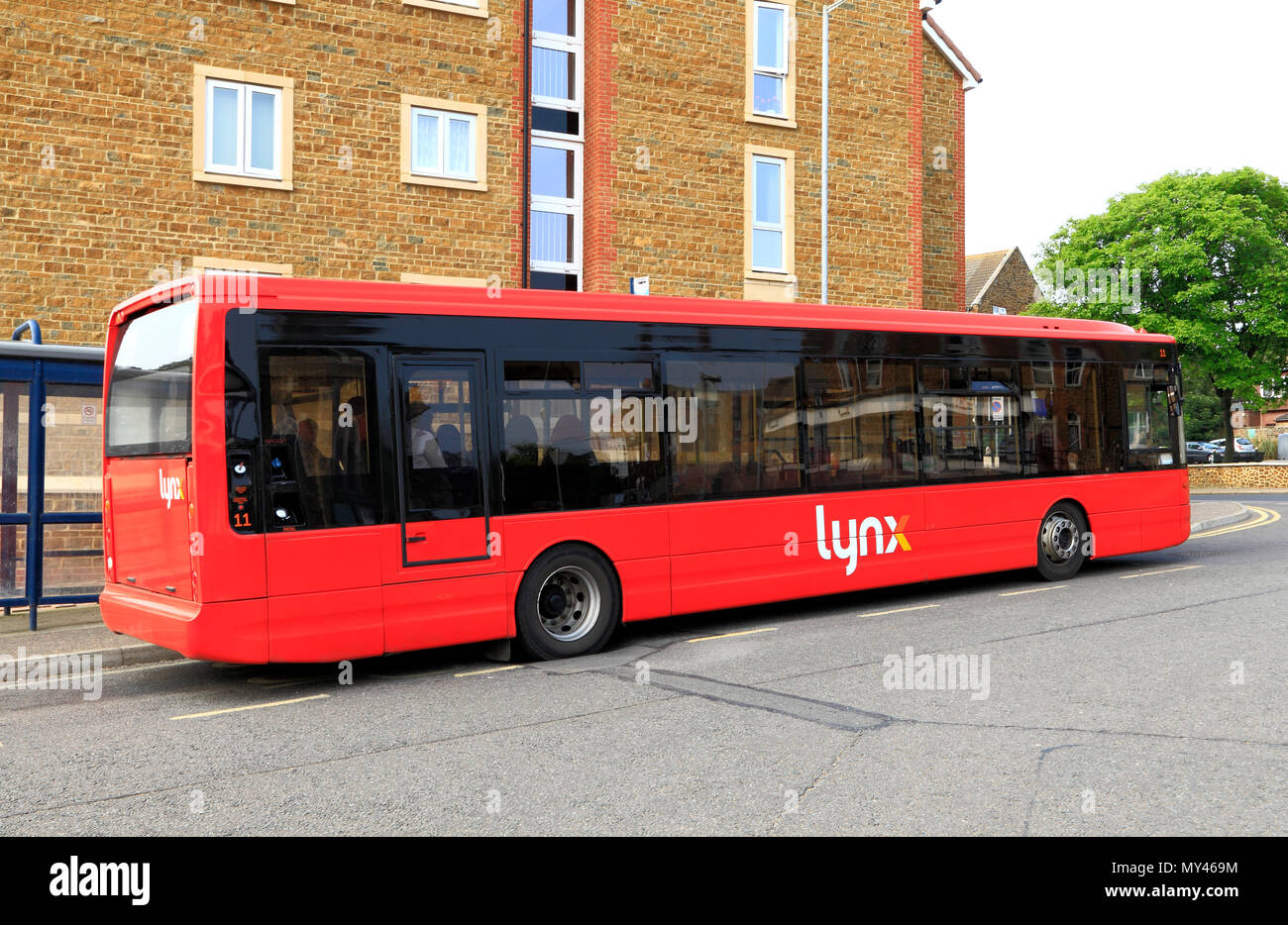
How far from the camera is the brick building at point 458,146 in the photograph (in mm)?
15914

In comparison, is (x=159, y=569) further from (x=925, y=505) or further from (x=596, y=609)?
(x=925, y=505)

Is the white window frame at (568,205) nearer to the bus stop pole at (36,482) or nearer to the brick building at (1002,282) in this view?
the bus stop pole at (36,482)

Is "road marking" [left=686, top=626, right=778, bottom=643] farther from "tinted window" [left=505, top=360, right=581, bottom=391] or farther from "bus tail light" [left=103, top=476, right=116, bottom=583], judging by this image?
"bus tail light" [left=103, top=476, right=116, bottom=583]

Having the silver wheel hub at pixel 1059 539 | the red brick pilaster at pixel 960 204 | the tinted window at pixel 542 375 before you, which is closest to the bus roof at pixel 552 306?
the tinted window at pixel 542 375

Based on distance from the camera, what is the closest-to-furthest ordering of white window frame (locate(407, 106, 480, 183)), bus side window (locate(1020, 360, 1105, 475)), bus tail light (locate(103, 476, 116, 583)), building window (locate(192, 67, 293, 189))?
bus tail light (locate(103, 476, 116, 583))
bus side window (locate(1020, 360, 1105, 475))
building window (locate(192, 67, 293, 189))
white window frame (locate(407, 106, 480, 183))

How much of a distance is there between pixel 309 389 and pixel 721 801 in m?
4.20

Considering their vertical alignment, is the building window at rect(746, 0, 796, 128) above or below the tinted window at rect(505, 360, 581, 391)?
above

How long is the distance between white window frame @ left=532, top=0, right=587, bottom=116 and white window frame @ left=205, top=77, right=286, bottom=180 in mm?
5225

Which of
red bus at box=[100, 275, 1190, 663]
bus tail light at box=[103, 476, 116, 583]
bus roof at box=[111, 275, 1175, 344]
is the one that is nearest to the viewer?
red bus at box=[100, 275, 1190, 663]

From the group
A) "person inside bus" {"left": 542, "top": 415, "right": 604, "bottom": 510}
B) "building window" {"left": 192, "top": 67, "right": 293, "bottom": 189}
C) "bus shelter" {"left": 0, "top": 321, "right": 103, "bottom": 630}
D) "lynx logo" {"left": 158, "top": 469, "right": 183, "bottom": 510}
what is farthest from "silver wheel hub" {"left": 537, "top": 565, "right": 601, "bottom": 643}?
"building window" {"left": 192, "top": 67, "right": 293, "bottom": 189}

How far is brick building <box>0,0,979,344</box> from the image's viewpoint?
1591cm

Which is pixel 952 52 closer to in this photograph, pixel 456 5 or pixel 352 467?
pixel 456 5
